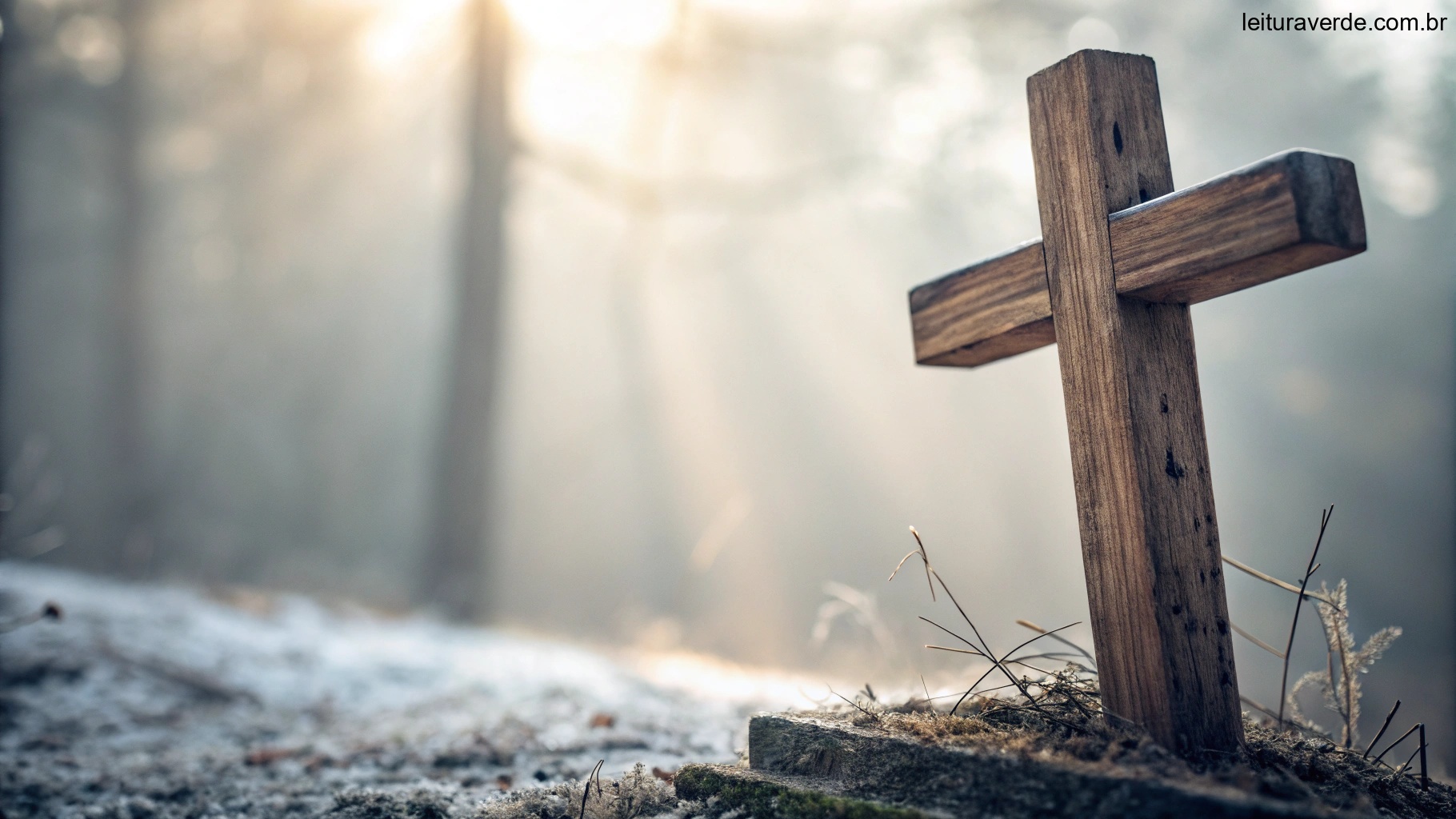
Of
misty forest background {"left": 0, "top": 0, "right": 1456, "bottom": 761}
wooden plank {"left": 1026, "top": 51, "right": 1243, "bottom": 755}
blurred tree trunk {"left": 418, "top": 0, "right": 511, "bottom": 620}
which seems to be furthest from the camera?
misty forest background {"left": 0, "top": 0, "right": 1456, "bottom": 761}

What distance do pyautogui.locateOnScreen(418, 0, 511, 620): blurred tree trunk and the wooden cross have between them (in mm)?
7162

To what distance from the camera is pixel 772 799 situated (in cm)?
151

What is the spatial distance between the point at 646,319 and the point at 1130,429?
42.6ft

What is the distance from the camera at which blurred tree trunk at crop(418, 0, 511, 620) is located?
818cm

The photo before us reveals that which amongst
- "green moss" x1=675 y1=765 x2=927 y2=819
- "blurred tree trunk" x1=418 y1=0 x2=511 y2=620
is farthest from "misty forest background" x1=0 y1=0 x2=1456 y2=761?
"green moss" x1=675 y1=765 x2=927 y2=819

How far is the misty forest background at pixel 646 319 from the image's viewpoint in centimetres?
899

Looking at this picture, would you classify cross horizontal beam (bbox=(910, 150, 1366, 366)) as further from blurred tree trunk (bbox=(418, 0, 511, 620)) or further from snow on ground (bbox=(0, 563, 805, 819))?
blurred tree trunk (bbox=(418, 0, 511, 620))

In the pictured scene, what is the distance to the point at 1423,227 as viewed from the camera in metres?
13.4

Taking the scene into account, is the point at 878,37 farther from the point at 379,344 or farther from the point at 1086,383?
the point at 379,344

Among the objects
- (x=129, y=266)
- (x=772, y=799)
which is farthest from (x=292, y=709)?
(x=129, y=266)

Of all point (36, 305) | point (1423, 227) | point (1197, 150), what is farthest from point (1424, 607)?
point (36, 305)

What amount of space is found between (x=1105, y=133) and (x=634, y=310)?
436 inches

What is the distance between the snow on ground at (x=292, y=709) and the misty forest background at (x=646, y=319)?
3.05ft

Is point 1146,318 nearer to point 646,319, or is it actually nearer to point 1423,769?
point 1423,769
